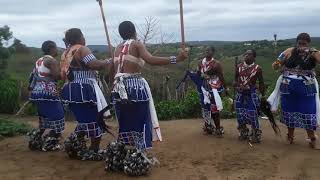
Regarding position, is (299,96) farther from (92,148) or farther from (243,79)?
(92,148)

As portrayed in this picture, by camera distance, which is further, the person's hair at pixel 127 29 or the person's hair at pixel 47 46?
the person's hair at pixel 47 46

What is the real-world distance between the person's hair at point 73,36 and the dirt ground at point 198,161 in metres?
1.68

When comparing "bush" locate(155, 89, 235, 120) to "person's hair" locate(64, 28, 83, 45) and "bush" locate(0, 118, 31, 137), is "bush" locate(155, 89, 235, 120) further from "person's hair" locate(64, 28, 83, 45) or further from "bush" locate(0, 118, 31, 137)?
"person's hair" locate(64, 28, 83, 45)

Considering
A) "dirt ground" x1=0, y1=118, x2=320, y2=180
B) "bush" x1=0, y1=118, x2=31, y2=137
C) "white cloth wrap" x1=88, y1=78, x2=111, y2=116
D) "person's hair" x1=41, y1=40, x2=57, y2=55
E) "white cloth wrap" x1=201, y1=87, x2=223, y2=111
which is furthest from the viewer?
"bush" x1=0, y1=118, x2=31, y2=137

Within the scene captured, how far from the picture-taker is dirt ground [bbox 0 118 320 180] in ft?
21.5

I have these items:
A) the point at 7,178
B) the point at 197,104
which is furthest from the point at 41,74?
the point at 197,104

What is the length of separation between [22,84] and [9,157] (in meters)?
7.49

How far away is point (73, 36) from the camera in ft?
23.2

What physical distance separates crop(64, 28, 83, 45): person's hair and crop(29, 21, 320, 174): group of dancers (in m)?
0.01

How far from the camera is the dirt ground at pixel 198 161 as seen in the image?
258 inches

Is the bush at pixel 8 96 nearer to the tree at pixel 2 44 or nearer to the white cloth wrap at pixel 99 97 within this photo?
the tree at pixel 2 44

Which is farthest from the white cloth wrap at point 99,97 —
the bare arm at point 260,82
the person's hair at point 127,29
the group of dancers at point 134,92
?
the bare arm at point 260,82

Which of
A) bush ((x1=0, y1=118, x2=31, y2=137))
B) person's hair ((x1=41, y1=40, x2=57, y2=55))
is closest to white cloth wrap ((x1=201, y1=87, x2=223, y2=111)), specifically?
person's hair ((x1=41, y1=40, x2=57, y2=55))

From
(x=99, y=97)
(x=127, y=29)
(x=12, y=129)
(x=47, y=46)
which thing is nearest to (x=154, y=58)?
(x=127, y=29)
